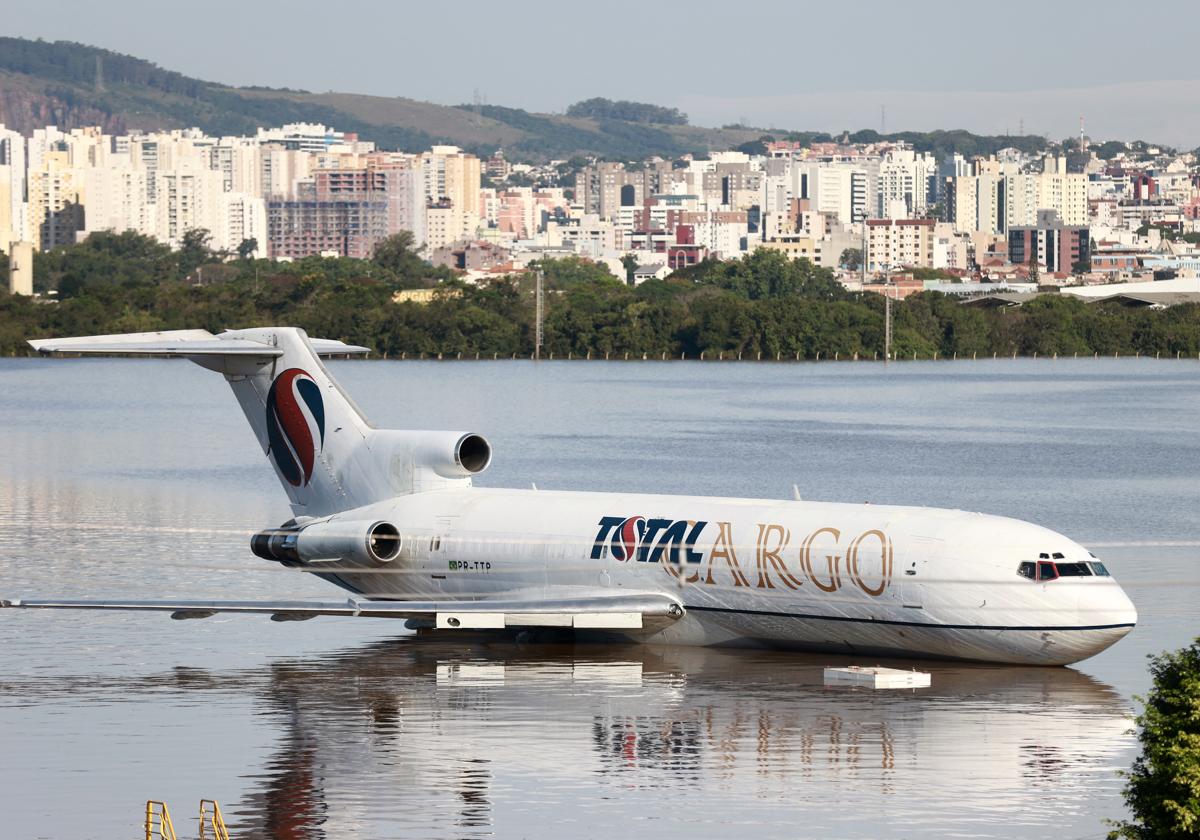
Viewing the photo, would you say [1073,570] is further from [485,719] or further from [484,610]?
[484,610]

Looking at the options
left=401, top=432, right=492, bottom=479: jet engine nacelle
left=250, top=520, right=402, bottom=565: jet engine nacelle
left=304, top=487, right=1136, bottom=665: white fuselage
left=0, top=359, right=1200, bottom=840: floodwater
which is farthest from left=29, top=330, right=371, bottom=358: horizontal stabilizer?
left=0, top=359, right=1200, bottom=840: floodwater

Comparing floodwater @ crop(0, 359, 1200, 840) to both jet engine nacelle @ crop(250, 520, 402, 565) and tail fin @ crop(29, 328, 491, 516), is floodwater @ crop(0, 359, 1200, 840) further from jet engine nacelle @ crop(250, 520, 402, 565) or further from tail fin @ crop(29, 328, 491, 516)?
tail fin @ crop(29, 328, 491, 516)

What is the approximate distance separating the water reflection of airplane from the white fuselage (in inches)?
34.2

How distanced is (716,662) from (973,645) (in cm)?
508

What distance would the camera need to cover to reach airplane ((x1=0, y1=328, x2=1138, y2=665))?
124 feet

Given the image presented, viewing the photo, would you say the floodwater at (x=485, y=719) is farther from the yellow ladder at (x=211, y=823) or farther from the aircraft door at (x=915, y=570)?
the aircraft door at (x=915, y=570)

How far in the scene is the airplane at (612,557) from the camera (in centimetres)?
3775

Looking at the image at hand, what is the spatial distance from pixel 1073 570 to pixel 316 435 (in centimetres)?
1646

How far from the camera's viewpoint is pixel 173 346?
143 feet

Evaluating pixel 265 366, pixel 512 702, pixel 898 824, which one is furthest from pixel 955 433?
pixel 898 824

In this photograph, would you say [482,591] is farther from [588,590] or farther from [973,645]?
[973,645]

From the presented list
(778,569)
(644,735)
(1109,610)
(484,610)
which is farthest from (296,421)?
(1109,610)

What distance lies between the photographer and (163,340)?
43656 mm

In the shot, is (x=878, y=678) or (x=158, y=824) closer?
(x=158, y=824)
